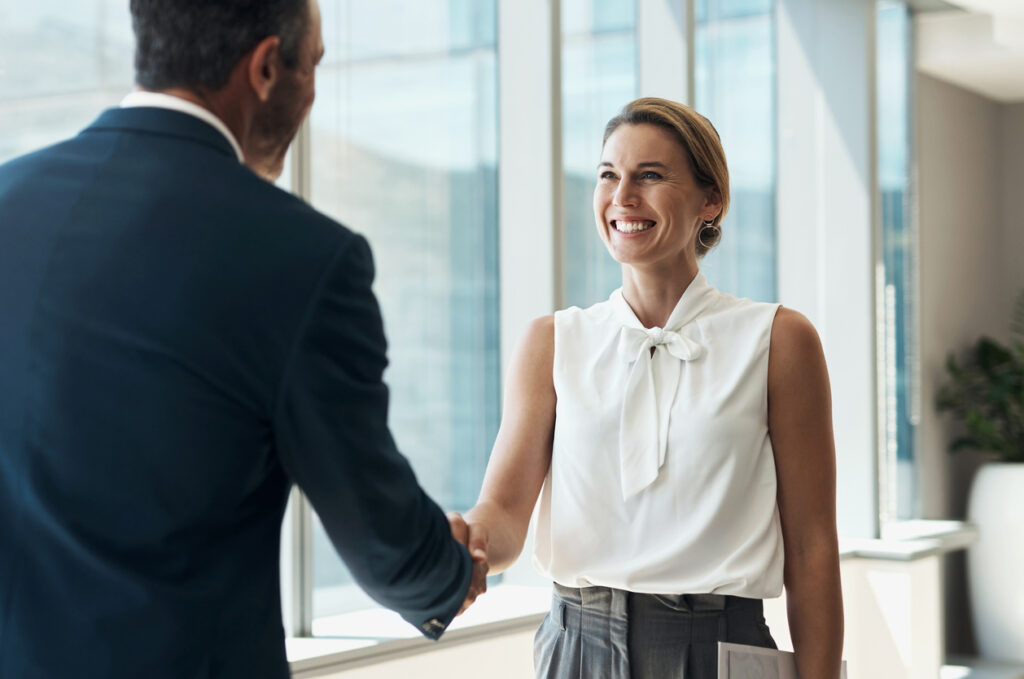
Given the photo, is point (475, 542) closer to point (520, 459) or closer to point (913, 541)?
point (520, 459)

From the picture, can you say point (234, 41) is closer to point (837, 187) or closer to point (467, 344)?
point (467, 344)

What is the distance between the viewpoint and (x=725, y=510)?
5.52ft

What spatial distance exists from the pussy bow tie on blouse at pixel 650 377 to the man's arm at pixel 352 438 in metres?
0.55

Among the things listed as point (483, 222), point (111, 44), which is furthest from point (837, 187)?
point (111, 44)

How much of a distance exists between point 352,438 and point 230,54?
378 mm

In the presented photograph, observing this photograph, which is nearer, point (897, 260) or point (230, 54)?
point (230, 54)

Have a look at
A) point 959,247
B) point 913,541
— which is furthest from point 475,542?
point 959,247

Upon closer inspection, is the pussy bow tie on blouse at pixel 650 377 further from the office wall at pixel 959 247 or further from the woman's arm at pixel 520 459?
the office wall at pixel 959 247

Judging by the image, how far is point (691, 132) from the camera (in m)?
1.85

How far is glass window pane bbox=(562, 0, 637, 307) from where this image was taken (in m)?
3.96

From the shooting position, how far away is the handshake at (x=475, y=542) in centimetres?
154

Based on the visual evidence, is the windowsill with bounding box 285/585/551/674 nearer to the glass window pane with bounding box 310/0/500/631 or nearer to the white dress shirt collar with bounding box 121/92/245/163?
the glass window pane with bounding box 310/0/500/631

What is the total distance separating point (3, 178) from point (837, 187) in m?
4.81

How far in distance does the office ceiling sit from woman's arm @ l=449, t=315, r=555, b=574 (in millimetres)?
4440
